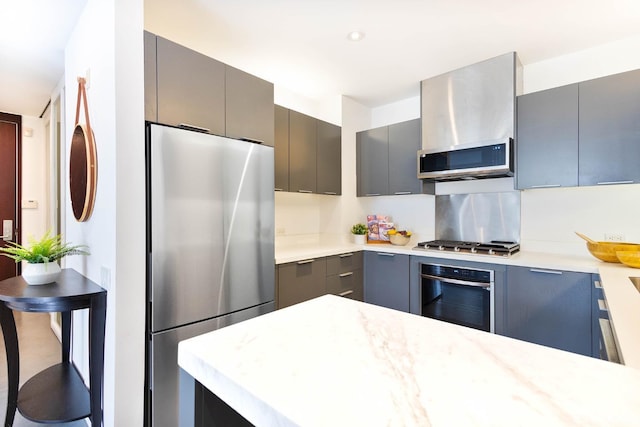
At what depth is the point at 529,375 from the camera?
635mm

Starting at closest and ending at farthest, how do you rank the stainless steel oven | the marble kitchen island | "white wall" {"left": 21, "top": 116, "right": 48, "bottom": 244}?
the marble kitchen island < the stainless steel oven < "white wall" {"left": 21, "top": 116, "right": 48, "bottom": 244}

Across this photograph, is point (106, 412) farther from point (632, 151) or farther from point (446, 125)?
point (632, 151)

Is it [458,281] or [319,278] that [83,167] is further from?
[458,281]

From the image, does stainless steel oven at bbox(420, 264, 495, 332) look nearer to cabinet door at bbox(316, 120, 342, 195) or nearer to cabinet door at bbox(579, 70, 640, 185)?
cabinet door at bbox(579, 70, 640, 185)

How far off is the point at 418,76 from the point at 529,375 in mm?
2970

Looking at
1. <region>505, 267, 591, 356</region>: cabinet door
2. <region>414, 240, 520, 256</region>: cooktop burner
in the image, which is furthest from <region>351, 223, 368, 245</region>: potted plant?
<region>505, 267, 591, 356</region>: cabinet door

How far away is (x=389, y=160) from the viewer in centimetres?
343

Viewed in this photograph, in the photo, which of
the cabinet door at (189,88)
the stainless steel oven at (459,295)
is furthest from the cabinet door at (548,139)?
the cabinet door at (189,88)

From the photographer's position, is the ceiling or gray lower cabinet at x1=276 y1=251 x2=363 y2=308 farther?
gray lower cabinet at x1=276 y1=251 x2=363 y2=308

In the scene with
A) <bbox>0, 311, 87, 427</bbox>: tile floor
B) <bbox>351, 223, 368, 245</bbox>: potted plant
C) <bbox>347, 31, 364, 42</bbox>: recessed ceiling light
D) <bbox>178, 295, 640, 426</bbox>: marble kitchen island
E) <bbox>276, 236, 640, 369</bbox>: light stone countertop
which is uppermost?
<bbox>347, 31, 364, 42</bbox>: recessed ceiling light

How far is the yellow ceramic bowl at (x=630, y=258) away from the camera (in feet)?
6.37

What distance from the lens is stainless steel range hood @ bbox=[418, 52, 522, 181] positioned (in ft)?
8.58

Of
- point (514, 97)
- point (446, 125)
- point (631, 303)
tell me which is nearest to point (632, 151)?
point (514, 97)

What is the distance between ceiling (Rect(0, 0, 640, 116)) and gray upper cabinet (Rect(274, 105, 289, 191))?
46 centimetres
